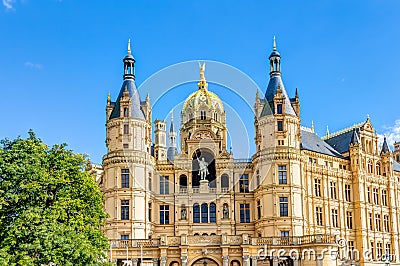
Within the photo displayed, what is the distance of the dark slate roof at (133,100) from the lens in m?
72.1

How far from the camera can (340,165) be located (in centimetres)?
7956

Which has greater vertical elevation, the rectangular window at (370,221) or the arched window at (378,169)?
the arched window at (378,169)

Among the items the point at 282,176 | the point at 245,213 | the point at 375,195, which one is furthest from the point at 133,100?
the point at 375,195

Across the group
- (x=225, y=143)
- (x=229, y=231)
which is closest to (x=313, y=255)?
(x=229, y=231)

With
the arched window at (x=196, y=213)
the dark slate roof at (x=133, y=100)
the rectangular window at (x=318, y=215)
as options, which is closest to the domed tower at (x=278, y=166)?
the rectangular window at (x=318, y=215)

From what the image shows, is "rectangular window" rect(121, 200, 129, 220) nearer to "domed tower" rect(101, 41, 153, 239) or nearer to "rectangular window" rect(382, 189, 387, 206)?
"domed tower" rect(101, 41, 153, 239)

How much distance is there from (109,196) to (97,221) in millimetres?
25644

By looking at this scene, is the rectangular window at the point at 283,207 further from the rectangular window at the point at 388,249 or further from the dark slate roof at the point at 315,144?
the rectangular window at the point at 388,249

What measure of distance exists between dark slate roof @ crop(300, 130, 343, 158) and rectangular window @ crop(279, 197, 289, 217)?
8.55 meters

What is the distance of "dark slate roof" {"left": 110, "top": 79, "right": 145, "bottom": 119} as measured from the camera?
72.1 metres

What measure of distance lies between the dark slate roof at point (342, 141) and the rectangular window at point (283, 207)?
609 inches

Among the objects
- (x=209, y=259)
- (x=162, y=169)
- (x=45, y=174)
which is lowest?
(x=209, y=259)

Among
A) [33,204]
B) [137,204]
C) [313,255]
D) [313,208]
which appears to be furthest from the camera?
[313,208]

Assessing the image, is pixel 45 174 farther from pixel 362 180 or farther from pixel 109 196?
pixel 362 180
